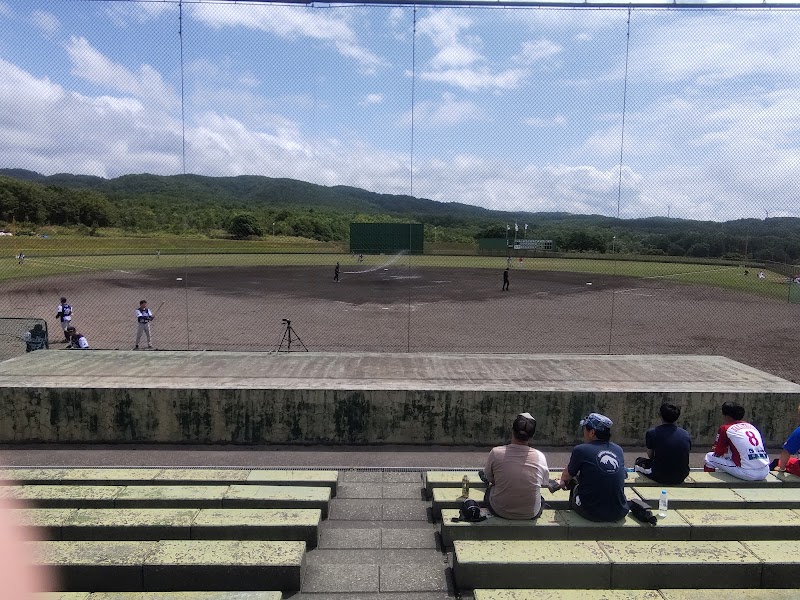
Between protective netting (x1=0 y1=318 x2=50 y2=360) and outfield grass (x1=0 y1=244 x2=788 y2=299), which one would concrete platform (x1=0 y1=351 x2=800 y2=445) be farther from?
outfield grass (x1=0 y1=244 x2=788 y2=299)

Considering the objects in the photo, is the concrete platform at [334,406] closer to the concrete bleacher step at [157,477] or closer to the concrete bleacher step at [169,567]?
the concrete bleacher step at [157,477]

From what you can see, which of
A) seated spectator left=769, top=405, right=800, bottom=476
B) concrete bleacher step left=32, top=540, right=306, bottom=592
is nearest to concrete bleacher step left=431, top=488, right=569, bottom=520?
concrete bleacher step left=32, top=540, right=306, bottom=592

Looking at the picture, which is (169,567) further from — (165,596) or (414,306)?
(414,306)

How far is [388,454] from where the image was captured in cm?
875

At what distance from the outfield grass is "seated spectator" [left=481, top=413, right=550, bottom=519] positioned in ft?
90.0

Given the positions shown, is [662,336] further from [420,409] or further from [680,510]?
[680,510]

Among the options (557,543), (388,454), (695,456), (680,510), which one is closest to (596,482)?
(557,543)

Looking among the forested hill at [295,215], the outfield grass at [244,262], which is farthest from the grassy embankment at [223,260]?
the forested hill at [295,215]

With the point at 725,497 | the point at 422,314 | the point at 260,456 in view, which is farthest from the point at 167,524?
the point at 422,314

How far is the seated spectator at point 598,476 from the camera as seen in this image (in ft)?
16.1

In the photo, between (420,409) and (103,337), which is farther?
(103,337)

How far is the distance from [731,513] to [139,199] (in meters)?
48.5

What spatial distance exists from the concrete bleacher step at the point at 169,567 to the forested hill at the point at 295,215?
566 inches

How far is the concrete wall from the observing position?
349 inches
